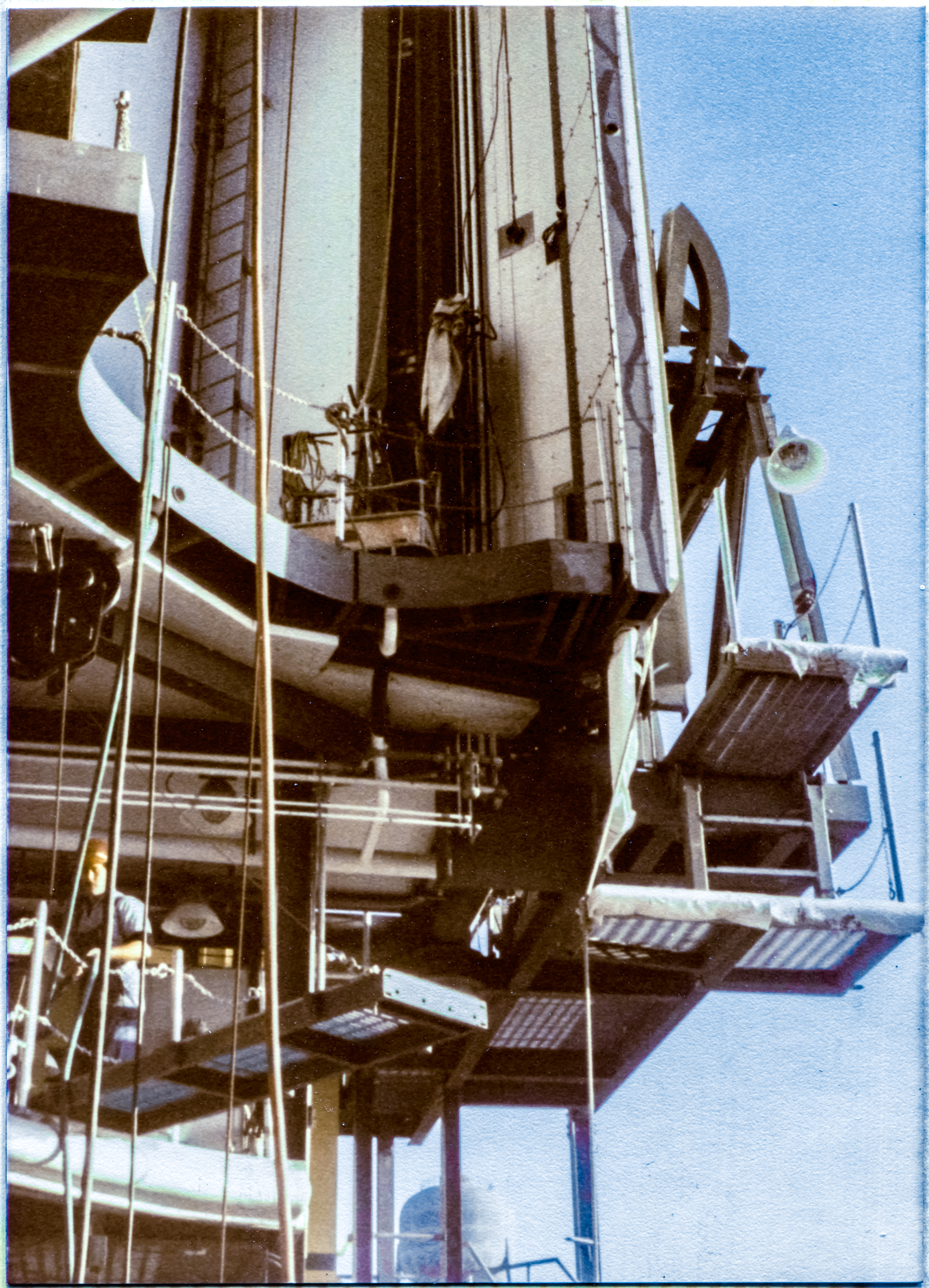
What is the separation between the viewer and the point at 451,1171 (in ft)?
47.9

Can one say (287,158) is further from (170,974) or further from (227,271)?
(170,974)

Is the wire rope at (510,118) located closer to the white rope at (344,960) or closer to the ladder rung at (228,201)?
the ladder rung at (228,201)

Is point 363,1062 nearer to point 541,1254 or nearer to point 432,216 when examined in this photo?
point 541,1254

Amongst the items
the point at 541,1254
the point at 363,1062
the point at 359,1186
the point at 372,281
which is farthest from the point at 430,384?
the point at 541,1254

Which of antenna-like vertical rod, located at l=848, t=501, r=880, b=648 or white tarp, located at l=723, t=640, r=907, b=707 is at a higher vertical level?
antenna-like vertical rod, located at l=848, t=501, r=880, b=648

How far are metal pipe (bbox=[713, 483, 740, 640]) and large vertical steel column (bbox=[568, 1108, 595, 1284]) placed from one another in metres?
6.02

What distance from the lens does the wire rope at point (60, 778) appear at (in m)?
6.48

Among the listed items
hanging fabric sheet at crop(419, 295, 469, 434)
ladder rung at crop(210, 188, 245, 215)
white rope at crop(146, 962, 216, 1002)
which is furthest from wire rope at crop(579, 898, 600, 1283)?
ladder rung at crop(210, 188, 245, 215)

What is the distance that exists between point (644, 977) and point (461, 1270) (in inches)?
194

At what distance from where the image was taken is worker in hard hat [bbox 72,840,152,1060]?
330 inches

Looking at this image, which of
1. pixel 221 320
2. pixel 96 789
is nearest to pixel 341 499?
Result: pixel 221 320

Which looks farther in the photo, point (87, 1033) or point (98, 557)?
point (87, 1033)

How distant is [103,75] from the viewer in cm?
1112

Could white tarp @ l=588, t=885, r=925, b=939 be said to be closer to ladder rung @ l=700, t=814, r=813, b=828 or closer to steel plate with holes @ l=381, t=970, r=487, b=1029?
ladder rung @ l=700, t=814, r=813, b=828
